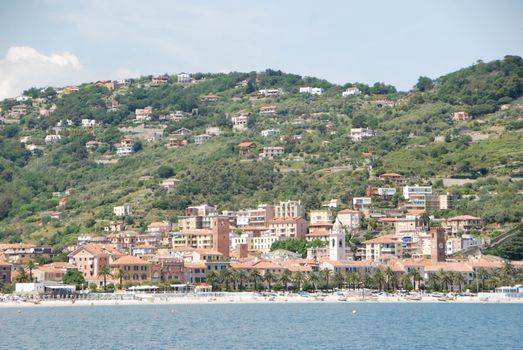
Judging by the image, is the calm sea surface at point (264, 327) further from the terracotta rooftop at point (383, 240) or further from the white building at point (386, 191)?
the white building at point (386, 191)

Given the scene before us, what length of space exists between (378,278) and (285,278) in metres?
9.86

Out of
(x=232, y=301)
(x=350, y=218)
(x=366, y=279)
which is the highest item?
(x=350, y=218)

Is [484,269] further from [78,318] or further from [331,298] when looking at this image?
[78,318]

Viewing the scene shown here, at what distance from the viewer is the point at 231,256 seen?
152 meters

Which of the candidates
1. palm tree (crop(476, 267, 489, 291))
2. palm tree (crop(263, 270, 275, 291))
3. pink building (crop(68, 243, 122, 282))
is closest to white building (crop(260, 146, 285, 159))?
pink building (crop(68, 243, 122, 282))

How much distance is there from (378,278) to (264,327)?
142ft

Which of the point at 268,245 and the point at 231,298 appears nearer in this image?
the point at 231,298

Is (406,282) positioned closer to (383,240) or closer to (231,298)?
(383,240)

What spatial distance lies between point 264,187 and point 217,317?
253 ft

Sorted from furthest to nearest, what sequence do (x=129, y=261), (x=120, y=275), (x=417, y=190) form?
(x=417, y=190)
(x=129, y=261)
(x=120, y=275)

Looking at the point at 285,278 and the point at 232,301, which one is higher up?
the point at 285,278

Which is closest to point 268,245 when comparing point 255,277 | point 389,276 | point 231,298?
point 255,277

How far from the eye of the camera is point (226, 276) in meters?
135

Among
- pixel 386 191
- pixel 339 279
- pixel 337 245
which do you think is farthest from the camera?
pixel 386 191
